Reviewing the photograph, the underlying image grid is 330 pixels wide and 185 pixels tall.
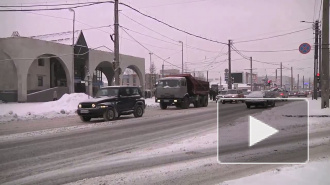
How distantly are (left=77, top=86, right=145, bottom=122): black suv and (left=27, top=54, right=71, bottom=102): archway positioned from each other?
80.0ft

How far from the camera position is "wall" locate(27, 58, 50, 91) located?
4403cm

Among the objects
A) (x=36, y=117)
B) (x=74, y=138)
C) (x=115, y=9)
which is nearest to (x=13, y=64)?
(x=115, y=9)

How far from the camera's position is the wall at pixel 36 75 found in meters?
44.0

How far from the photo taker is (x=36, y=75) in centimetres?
4512

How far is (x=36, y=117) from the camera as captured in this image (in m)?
20.7

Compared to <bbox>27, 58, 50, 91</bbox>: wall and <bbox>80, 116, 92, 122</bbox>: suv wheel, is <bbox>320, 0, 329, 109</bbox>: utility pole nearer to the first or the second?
<bbox>80, 116, 92, 122</bbox>: suv wheel

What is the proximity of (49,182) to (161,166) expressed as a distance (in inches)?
90.6

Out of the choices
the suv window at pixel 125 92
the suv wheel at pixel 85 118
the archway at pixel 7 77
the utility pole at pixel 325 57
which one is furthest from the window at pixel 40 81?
the utility pole at pixel 325 57

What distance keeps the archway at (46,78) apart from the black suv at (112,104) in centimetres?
2438

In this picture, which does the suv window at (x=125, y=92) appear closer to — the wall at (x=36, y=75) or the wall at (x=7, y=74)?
the wall at (x=7, y=74)

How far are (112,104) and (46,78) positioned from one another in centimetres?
3193

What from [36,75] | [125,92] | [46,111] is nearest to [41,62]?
[36,75]

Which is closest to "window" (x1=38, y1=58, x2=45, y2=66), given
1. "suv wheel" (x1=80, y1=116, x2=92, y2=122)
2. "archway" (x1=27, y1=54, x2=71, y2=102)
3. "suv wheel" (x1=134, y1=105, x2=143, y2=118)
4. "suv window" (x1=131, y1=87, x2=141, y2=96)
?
"archway" (x1=27, y1=54, x2=71, y2=102)

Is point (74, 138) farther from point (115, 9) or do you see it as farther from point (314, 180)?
point (115, 9)
